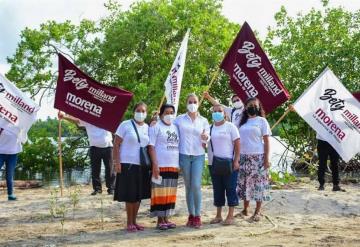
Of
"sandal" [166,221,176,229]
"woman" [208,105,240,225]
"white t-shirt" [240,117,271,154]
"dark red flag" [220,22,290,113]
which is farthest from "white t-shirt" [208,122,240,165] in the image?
"dark red flag" [220,22,290,113]

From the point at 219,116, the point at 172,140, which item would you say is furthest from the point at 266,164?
the point at 172,140

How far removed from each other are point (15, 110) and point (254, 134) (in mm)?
4558

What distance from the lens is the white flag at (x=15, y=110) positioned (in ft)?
33.2

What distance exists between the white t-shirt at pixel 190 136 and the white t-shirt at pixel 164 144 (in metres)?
0.16

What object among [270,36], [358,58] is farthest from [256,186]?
[270,36]

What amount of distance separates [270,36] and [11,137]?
48.9 ft

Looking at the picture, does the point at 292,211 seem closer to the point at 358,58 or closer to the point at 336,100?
the point at 336,100

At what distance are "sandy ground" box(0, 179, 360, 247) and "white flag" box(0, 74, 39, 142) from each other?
4.35 feet

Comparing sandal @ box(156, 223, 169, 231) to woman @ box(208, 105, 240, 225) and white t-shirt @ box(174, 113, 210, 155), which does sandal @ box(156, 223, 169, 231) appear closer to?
woman @ box(208, 105, 240, 225)

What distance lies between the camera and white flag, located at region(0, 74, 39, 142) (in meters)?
10.1

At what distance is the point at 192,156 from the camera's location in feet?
25.3

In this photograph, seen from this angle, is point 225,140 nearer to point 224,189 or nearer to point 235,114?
point 224,189

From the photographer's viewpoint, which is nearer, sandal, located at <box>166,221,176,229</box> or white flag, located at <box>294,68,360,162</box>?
sandal, located at <box>166,221,176,229</box>

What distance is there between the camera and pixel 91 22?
81.3 ft
